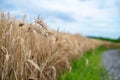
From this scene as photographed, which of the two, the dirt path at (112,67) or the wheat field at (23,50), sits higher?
the wheat field at (23,50)

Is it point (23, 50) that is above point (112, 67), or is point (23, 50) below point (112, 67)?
above

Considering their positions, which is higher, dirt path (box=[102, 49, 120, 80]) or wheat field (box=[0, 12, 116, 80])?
wheat field (box=[0, 12, 116, 80])

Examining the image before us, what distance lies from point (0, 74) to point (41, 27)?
4.00 feet

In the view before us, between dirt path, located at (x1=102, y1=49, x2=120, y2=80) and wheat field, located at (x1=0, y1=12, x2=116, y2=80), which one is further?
dirt path, located at (x1=102, y1=49, x2=120, y2=80)

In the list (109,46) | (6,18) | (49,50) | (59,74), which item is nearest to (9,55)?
(6,18)

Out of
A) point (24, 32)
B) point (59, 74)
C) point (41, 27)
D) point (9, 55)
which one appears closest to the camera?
point (9, 55)

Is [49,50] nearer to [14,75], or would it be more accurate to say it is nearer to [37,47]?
[37,47]

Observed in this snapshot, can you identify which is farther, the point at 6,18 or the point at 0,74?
the point at 6,18

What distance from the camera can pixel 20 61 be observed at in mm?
4680

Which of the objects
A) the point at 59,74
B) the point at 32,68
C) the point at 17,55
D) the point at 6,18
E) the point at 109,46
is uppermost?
the point at 6,18

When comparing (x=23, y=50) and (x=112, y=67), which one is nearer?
(x=23, y=50)

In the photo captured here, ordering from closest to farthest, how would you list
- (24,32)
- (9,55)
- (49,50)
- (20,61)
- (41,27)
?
1. (9,55)
2. (20,61)
3. (24,32)
4. (41,27)
5. (49,50)

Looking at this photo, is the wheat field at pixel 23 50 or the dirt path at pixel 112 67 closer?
the wheat field at pixel 23 50

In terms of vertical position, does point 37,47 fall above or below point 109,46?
above
